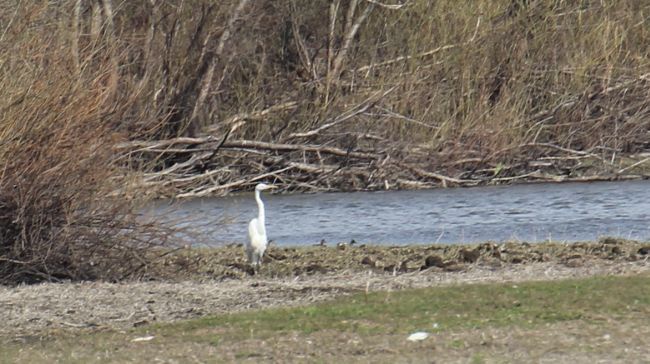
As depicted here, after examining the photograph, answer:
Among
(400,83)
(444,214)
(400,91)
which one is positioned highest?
(400,83)

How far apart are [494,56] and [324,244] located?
33.3 ft

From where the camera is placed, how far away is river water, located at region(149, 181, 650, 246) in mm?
18250

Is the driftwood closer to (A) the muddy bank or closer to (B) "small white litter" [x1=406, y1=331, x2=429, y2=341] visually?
(A) the muddy bank

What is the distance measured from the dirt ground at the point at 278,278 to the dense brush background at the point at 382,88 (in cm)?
472

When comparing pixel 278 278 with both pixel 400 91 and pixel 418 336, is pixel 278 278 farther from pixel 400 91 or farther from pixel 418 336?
pixel 400 91

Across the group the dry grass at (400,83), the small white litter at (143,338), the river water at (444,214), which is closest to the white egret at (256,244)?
the river water at (444,214)

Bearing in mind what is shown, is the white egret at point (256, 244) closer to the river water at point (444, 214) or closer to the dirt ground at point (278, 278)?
the dirt ground at point (278, 278)

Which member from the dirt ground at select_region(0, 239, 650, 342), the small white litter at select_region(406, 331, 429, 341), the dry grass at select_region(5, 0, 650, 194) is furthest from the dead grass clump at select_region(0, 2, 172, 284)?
the dry grass at select_region(5, 0, 650, 194)

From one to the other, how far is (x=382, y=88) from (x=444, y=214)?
481cm

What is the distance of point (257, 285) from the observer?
490 inches

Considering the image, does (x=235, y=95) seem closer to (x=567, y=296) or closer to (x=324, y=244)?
(x=324, y=244)

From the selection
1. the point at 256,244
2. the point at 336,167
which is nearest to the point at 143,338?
the point at 256,244

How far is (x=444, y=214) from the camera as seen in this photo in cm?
2066

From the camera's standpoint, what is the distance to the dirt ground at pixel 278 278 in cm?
1124
